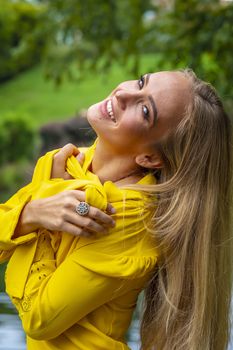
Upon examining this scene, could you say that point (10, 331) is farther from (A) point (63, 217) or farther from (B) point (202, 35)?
(B) point (202, 35)

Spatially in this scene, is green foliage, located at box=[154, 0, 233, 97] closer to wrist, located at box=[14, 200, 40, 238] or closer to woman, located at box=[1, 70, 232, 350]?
woman, located at box=[1, 70, 232, 350]

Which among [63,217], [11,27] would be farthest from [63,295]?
[11,27]

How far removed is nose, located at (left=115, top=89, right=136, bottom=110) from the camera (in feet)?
6.21

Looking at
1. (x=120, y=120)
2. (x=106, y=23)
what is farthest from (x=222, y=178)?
(x=106, y=23)

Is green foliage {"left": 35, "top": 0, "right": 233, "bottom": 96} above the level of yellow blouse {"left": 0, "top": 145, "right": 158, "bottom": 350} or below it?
below

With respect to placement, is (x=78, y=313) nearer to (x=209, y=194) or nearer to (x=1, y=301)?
(x=209, y=194)

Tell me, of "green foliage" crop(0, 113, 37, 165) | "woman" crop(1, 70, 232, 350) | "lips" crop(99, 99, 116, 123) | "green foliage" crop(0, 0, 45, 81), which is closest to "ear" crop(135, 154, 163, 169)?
"woman" crop(1, 70, 232, 350)

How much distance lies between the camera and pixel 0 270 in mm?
3848

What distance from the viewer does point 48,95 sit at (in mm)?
17250

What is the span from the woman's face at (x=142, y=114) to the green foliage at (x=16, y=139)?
9.12m

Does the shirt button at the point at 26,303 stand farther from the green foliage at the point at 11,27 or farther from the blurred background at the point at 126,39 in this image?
the green foliage at the point at 11,27

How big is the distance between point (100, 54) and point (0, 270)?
2888 mm

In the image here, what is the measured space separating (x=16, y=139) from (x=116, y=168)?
9289mm

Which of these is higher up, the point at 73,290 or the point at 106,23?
the point at 73,290
